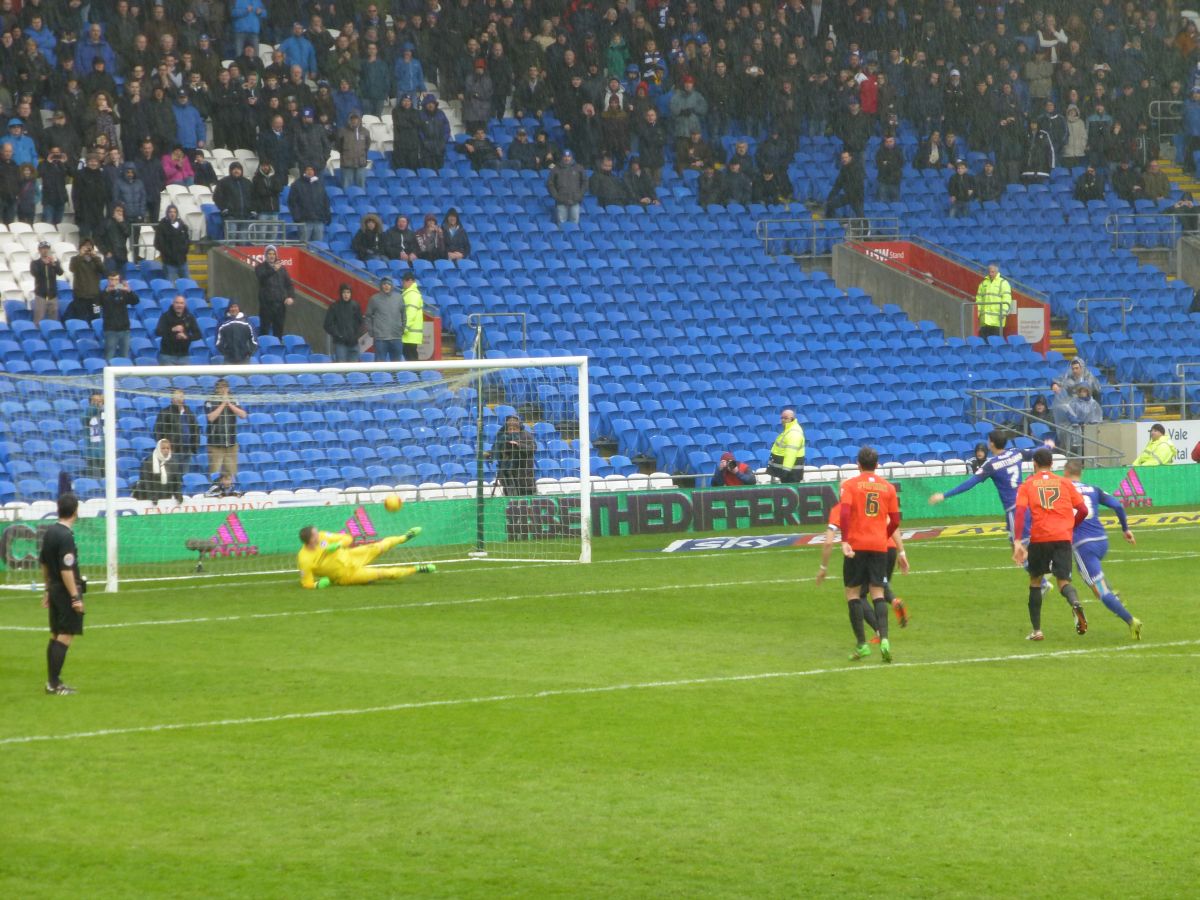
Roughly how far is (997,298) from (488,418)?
1351 cm

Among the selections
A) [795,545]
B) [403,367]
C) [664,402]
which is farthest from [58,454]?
[664,402]

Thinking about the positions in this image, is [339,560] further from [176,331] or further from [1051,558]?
[1051,558]

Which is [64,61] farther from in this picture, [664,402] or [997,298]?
[997,298]

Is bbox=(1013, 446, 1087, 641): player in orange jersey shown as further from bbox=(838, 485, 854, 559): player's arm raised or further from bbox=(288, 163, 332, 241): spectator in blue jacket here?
bbox=(288, 163, 332, 241): spectator in blue jacket

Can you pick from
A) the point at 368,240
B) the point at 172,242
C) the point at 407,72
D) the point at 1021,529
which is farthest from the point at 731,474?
the point at 1021,529

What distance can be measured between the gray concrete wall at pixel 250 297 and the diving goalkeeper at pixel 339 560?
9.00 meters

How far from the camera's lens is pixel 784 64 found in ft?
124

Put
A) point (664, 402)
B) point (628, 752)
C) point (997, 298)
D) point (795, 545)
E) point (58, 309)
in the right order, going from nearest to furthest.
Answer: point (628, 752), point (795, 545), point (58, 309), point (664, 402), point (997, 298)

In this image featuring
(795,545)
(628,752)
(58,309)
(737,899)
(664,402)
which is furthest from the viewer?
(664,402)

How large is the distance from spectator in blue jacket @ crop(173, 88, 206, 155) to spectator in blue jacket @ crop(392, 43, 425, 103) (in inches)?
172

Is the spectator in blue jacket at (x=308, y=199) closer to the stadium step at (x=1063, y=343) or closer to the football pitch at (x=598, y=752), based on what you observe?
the football pitch at (x=598, y=752)

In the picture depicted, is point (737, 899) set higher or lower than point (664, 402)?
lower

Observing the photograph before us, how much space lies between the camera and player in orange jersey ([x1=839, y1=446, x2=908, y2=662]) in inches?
599

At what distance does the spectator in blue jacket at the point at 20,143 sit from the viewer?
2924 centimetres
